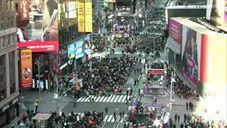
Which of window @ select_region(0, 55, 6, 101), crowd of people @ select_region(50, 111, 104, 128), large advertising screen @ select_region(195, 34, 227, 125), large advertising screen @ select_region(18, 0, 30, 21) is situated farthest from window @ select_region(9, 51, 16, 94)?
large advertising screen @ select_region(195, 34, 227, 125)

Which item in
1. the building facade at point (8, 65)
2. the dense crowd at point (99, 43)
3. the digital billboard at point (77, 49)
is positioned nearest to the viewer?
the building facade at point (8, 65)

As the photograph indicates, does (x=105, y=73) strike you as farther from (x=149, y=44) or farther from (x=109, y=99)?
(x=149, y=44)

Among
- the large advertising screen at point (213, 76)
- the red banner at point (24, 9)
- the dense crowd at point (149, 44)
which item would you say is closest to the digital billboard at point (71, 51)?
the red banner at point (24, 9)

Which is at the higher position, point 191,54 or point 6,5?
point 6,5

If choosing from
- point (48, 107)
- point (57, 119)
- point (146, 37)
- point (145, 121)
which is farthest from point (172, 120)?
point (146, 37)

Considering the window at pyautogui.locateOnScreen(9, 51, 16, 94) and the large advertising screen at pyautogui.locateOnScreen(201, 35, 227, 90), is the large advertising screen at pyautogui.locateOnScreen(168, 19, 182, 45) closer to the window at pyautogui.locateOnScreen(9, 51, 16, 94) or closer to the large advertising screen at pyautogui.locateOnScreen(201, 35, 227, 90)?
the large advertising screen at pyautogui.locateOnScreen(201, 35, 227, 90)

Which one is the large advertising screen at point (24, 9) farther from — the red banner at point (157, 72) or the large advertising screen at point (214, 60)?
the large advertising screen at point (214, 60)

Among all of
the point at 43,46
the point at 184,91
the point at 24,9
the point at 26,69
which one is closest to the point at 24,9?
the point at 24,9

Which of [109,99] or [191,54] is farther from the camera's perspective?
[191,54]
